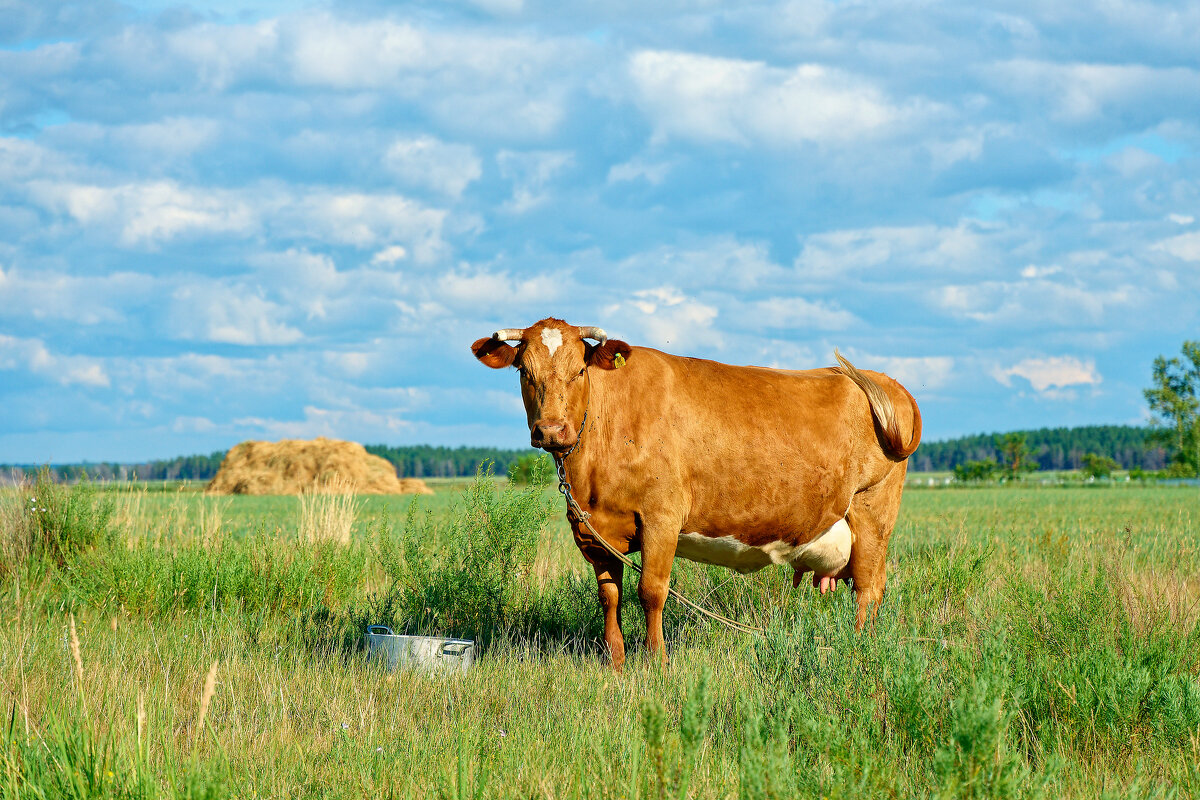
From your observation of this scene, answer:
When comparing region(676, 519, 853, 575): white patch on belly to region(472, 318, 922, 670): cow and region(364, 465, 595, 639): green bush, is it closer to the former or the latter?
region(472, 318, 922, 670): cow

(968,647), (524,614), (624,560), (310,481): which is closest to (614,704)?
(624,560)

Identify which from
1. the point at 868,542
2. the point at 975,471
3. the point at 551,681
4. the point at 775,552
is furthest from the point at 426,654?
the point at 975,471

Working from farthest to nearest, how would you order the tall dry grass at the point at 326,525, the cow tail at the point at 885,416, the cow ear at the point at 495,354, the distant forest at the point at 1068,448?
1. the distant forest at the point at 1068,448
2. the tall dry grass at the point at 326,525
3. the cow tail at the point at 885,416
4. the cow ear at the point at 495,354

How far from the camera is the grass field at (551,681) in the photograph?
3.54 metres

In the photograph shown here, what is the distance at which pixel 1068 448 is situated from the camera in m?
165

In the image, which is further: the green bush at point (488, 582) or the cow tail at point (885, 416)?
the green bush at point (488, 582)

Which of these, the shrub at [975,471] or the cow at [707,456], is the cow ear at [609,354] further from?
the shrub at [975,471]

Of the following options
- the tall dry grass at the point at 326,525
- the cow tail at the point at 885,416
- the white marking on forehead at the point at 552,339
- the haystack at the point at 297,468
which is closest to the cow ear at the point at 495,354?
the white marking on forehead at the point at 552,339

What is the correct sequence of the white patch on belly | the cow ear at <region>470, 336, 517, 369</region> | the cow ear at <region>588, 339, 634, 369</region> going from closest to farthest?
the cow ear at <region>588, 339, 634, 369</region> < the cow ear at <region>470, 336, 517, 369</region> < the white patch on belly

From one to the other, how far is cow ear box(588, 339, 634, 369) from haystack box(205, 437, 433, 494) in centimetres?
4246

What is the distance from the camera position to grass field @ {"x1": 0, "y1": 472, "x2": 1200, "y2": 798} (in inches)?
139

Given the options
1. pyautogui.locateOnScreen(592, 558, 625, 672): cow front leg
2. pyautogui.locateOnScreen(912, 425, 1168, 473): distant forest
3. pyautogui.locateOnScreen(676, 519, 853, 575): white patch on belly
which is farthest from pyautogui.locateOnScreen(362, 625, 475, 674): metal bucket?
pyautogui.locateOnScreen(912, 425, 1168, 473): distant forest

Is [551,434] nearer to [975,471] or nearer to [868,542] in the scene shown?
[868,542]

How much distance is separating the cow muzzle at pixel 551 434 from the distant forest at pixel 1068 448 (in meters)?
160
